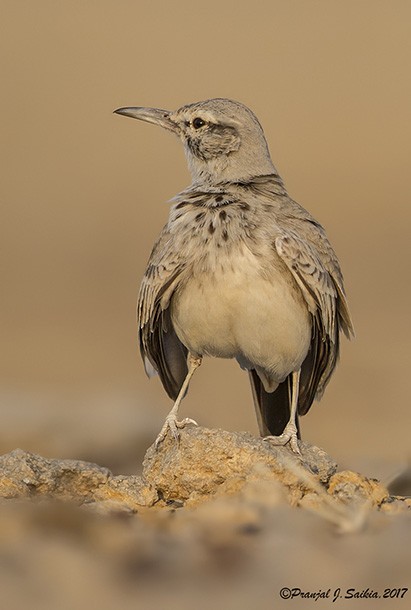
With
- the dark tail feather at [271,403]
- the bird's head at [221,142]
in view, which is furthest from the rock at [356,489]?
the bird's head at [221,142]

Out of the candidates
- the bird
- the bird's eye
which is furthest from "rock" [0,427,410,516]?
the bird's eye

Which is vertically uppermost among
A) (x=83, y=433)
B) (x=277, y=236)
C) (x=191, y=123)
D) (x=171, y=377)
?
(x=191, y=123)

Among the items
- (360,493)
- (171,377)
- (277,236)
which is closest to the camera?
(360,493)

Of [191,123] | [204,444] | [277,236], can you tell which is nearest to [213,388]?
[191,123]

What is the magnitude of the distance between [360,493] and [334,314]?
5.52 feet

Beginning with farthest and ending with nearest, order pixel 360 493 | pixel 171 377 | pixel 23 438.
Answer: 1. pixel 23 438
2. pixel 171 377
3. pixel 360 493

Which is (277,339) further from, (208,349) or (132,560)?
(132,560)

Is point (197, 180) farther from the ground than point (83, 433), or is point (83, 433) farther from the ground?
point (197, 180)

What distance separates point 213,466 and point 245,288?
1174 millimetres

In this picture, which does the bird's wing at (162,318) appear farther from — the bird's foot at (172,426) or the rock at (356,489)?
the rock at (356,489)

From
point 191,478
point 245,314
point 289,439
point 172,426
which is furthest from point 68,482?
point 245,314

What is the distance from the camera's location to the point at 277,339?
6652mm

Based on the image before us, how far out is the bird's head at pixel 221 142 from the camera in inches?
291

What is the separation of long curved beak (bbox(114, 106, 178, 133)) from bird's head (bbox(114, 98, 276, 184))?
0.02 metres
